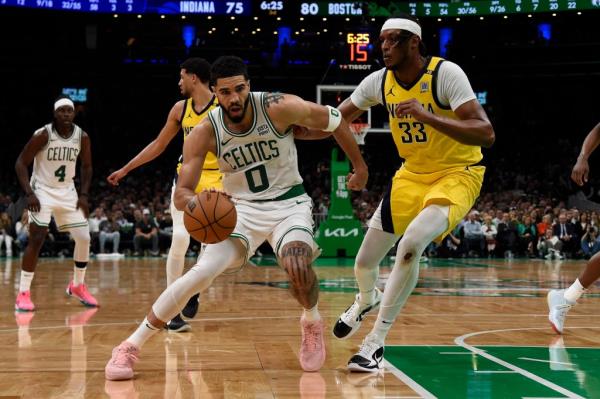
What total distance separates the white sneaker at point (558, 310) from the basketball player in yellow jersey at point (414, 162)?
174cm

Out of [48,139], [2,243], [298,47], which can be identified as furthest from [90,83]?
[48,139]

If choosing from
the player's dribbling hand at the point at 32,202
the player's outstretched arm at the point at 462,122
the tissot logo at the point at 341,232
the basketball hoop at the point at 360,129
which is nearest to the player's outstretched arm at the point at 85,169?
the player's dribbling hand at the point at 32,202

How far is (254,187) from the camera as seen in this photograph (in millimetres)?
5426

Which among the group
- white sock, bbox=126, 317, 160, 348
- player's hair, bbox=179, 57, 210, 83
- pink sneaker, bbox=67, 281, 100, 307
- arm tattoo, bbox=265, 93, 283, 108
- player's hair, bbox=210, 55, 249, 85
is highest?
player's hair, bbox=179, 57, 210, 83

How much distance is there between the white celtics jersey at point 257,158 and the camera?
5262 millimetres

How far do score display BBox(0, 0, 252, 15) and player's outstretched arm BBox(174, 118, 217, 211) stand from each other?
75.3ft

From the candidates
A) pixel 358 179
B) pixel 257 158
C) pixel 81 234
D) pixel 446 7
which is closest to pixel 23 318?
pixel 81 234

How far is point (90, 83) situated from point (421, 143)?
94.1 ft

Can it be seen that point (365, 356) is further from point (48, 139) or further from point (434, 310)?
point (48, 139)

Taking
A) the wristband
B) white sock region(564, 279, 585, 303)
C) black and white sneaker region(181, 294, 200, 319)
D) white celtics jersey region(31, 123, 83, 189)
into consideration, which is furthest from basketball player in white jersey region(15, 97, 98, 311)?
white sock region(564, 279, 585, 303)

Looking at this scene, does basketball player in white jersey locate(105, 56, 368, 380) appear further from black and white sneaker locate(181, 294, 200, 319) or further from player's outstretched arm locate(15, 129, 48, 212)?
player's outstretched arm locate(15, 129, 48, 212)

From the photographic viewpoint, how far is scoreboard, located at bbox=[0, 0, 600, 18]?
90.2 feet

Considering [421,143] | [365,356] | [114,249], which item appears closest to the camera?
[365,356]

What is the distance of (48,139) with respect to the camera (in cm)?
930
